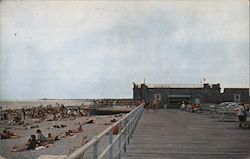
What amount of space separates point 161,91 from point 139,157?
44.8 metres

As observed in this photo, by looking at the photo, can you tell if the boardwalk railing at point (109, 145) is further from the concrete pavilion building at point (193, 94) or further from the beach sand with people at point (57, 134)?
the concrete pavilion building at point (193, 94)

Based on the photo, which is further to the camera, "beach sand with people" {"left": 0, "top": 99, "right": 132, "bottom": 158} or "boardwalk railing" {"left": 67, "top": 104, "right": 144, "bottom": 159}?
"beach sand with people" {"left": 0, "top": 99, "right": 132, "bottom": 158}

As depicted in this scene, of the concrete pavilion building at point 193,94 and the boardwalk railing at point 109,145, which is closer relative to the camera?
the boardwalk railing at point 109,145

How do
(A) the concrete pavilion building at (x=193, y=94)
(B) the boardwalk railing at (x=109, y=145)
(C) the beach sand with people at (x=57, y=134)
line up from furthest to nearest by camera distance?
(A) the concrete pavilion building at (x=193, y=94) → (C) the beach sand with people at (x=57, y=134) → (B) the boardwalk railing at (x=109, y=145)

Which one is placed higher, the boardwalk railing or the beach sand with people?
the boardwalk railing

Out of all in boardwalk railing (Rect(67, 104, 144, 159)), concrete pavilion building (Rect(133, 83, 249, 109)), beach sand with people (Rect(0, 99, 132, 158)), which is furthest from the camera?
concrete pavilion building (Rect(133, 83, 249, 109))


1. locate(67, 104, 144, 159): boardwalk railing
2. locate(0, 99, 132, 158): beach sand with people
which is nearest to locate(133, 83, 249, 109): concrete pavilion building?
locate(0, 99, 132, 158): beach sand with people

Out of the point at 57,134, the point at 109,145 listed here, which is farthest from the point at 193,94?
the point at 109,145

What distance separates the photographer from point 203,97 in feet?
174

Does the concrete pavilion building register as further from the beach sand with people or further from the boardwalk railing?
the boardwalk railing

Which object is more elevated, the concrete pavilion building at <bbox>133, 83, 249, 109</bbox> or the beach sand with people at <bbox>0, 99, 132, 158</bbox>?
the concrete pavilion building at <bbox>133, 83, 249, 109</bbox>

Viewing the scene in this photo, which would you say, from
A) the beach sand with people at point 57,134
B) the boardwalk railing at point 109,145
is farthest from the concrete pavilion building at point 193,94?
the boardwalk railing at point 109,145

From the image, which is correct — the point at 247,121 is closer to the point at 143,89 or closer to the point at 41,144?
the point at 41,144

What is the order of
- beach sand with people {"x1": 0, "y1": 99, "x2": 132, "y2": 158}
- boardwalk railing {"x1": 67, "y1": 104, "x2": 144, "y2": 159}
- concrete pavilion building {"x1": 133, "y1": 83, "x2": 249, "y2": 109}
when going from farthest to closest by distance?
concrete pavilion building {"x1": 133, "y1": 83, "x2": 249, "y2": 109}, beach sand with people {"x1": 0, "y1": 99, "x2": 132, "y2": 158}, boardwalk railing {"x1": 67, "y1": 104, "x2": 144, "y2": 159}
